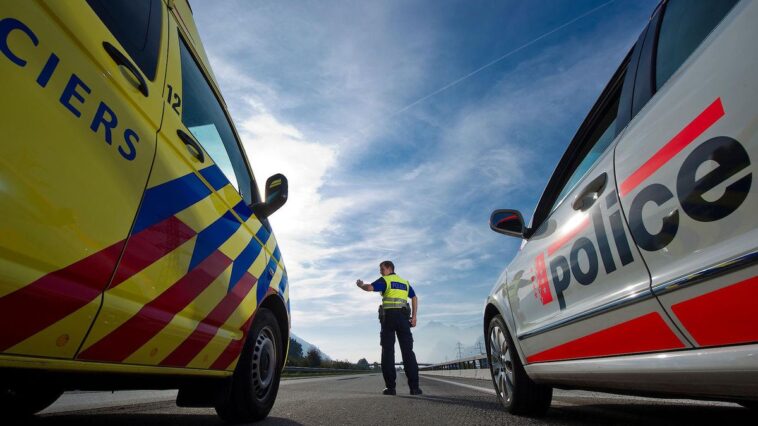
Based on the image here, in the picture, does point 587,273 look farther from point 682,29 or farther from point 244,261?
point 244,261

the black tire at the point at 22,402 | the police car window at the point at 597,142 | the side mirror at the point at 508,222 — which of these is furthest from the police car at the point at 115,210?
the police car window at the point at 597,142

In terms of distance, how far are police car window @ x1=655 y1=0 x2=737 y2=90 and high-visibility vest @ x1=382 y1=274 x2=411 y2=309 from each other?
5110 mm

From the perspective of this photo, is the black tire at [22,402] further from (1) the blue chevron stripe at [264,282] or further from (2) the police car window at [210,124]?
(2) the police car window at [210,124]

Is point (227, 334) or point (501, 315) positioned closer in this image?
point (227, 334)

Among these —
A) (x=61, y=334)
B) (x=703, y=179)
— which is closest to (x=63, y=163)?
(x=61, y=334)

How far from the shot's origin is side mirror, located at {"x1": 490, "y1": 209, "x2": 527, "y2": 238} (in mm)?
2867

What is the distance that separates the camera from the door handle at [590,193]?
1.80 metres

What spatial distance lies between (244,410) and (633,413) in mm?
2510

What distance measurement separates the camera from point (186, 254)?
1838mm

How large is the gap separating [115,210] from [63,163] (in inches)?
9.7

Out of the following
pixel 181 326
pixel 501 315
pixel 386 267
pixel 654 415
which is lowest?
pixel 654 415

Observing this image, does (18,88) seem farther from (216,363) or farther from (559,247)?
(559,247)

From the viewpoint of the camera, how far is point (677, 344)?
4.36 ft

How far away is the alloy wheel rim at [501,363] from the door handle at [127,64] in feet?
8.82
